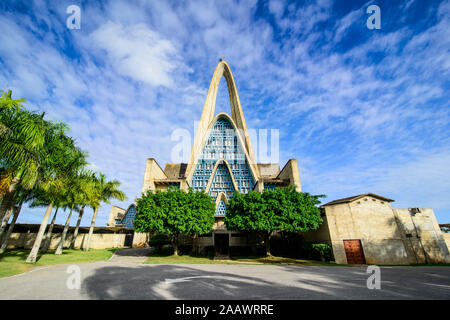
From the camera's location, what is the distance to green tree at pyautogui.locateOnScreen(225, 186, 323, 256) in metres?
19.4

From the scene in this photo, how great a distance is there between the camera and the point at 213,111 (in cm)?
5506

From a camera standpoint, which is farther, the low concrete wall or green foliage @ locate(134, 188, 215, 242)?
the low concrete wall

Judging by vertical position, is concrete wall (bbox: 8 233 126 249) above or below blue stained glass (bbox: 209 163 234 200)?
below

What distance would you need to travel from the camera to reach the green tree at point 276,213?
19355mm

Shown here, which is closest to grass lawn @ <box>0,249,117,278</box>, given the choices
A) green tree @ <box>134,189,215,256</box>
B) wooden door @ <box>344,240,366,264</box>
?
green tree @ <box>134,189,215,256</box>

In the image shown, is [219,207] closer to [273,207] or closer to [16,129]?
[273,207]

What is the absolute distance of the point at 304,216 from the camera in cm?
1953

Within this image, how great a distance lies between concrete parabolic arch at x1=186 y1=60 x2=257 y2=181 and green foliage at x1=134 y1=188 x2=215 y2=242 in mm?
16424

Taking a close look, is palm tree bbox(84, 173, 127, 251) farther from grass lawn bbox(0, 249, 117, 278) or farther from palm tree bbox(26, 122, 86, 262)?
palm tree bbox(26, 122, 86, 262)

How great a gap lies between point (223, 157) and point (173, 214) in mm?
24682

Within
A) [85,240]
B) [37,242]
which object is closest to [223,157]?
[85,240]

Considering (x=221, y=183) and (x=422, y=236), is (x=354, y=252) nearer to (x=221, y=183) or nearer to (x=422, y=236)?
(x=422, y=236)
